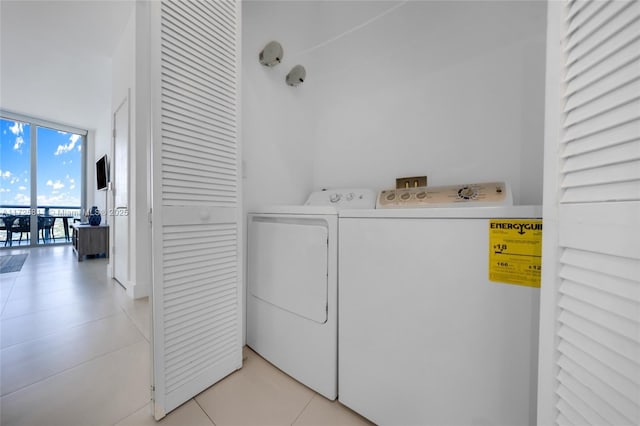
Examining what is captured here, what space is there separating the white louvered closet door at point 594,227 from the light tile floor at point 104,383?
87cm

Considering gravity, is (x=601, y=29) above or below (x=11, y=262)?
above

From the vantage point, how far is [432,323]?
0.83 metres

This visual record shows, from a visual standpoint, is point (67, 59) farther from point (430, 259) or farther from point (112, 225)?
point (430, 259)

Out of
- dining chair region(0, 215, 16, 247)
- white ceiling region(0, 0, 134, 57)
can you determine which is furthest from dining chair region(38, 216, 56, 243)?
white ceiling region(0, 0, 134, 57)

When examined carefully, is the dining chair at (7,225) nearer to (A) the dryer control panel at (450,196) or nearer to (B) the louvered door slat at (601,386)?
(A) the dryer control panel at (450,196)

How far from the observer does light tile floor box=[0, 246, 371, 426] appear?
3.29ft

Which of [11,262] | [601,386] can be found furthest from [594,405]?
[11,262]

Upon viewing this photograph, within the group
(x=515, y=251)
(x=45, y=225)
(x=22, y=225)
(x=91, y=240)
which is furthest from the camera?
(x=45, y=225)

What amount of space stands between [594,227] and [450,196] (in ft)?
2.50

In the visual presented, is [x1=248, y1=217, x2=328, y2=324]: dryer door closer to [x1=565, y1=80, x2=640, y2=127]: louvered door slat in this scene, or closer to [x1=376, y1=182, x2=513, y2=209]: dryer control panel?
[x1=376, y1=182, x2=513, y2=209]: dryer control panel

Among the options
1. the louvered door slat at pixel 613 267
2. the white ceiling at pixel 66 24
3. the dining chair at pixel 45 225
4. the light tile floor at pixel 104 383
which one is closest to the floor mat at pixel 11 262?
the dining chair at pixel 45 225

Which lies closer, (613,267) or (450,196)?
(613,267)

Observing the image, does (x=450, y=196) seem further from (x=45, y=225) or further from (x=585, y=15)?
(x=45, y=225)

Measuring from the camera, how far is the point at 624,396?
41cm
